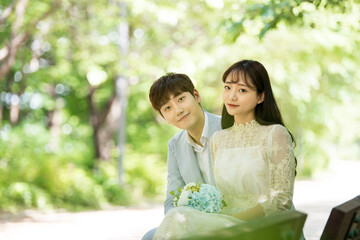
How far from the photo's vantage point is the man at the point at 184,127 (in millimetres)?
3689

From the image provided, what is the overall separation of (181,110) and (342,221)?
132cm

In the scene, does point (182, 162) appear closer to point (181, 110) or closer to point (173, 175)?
point (173, 175)

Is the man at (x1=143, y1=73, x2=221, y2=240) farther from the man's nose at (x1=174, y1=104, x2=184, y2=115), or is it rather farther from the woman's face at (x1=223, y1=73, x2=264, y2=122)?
the woman's face at (x1=223, y1=73, x2=264, y2=122)

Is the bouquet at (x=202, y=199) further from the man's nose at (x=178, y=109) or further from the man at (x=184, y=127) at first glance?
the man's nose at (x=178, y=109)

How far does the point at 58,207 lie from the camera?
535 inches

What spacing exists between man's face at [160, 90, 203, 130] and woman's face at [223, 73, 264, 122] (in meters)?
0.46

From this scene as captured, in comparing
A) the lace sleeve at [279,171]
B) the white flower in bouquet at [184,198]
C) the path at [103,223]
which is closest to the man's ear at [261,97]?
the lace sleeve at [279,171]

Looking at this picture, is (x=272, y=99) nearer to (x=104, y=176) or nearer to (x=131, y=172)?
(x=104, y=176)

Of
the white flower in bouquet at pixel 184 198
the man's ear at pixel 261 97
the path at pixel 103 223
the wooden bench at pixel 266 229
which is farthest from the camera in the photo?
the path at pixel 103 223

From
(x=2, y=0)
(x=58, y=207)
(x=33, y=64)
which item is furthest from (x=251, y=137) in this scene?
(x=33, y=64)

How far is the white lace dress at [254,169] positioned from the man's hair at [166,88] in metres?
0.49

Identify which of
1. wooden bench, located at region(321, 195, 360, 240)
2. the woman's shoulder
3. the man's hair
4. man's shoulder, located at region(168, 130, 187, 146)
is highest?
the man's hair

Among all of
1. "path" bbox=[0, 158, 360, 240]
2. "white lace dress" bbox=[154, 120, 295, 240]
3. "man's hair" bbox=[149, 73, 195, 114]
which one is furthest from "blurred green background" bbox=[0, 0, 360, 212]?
"white lace dress" bbox=[154, 120, 295, 240]

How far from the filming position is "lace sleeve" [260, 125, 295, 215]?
9.87ft
